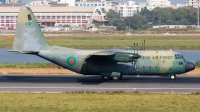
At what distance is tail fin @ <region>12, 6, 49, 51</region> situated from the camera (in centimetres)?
4228

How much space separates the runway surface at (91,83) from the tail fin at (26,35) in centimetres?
274

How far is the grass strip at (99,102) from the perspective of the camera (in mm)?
25734

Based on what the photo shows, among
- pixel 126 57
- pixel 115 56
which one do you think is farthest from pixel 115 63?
pixel 126 57

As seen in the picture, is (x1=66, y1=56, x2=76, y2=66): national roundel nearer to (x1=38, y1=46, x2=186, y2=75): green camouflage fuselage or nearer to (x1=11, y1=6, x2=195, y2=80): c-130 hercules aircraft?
(x1=11, y1=6, x2=195, y2=80): c-130 hercules aircraft

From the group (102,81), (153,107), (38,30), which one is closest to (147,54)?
(102,81)

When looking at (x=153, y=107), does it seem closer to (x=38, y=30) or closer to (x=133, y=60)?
(x=133, y=60)

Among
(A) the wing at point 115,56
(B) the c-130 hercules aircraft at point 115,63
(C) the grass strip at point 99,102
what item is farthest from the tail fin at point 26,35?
(C) the grass strip at point 99,102

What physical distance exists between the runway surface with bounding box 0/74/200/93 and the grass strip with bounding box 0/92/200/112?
13.7 feet

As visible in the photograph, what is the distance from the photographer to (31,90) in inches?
1405

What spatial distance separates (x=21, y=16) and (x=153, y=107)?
1991 cm

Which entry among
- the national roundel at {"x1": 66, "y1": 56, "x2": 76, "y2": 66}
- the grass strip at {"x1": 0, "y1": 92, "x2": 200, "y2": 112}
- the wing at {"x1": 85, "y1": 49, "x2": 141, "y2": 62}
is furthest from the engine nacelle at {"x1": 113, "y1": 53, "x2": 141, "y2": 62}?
the grass strip at {"x1": 0, "y1": 92, "x2": 200, "y2": 112}

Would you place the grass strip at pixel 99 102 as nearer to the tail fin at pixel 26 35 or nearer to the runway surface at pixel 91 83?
the runway surface at pixel 91 83

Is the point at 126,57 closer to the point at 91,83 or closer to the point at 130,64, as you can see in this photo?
the point at 130,64

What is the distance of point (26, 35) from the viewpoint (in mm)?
42656
